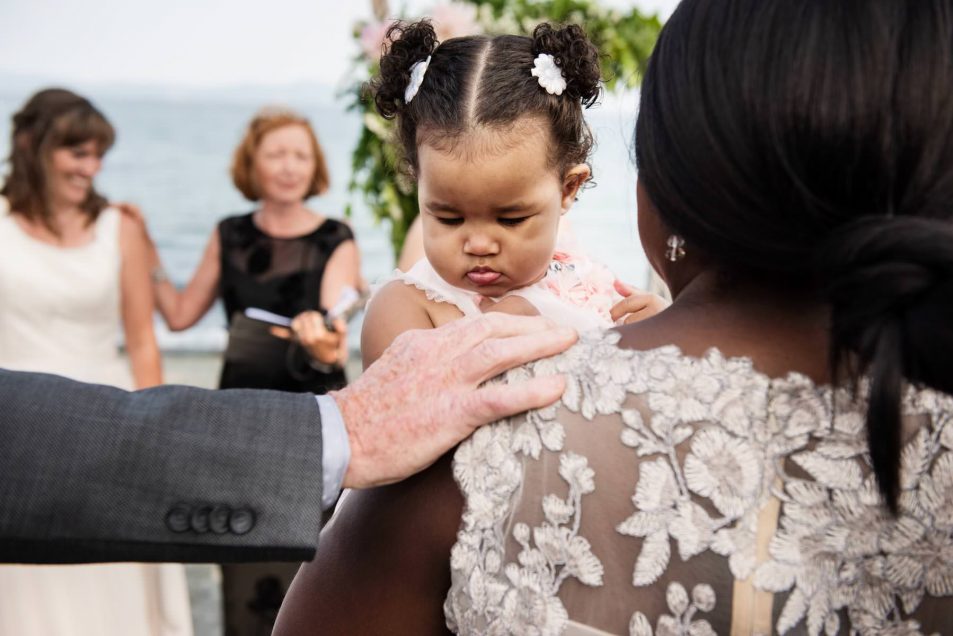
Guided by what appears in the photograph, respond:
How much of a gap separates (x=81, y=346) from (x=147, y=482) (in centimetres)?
318

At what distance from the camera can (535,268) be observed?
2.29 metres

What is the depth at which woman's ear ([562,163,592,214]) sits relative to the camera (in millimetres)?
2408

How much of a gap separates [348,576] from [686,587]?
0.47m

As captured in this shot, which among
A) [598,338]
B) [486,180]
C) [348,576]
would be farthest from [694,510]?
[486,180]

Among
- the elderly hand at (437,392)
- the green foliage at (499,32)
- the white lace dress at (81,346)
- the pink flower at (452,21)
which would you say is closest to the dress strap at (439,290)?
the elderly hand at (437,392)

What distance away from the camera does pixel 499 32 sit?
415cm

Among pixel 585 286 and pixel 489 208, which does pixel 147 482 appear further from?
pixel 585 286

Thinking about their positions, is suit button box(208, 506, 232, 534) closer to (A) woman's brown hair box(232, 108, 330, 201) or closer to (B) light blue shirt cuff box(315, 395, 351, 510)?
(B) light blue shirt cuff box(315, 395, 351, 510)

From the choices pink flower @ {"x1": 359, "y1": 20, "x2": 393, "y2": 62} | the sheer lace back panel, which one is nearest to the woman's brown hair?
the sheer lace back panel

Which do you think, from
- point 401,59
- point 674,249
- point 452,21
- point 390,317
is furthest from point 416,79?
point 452,21

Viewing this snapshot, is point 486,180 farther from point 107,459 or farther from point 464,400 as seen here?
point 107,459

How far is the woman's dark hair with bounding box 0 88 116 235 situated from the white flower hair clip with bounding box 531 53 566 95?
8.87 feet

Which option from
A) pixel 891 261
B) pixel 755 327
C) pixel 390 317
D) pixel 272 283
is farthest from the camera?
pixel 272 283

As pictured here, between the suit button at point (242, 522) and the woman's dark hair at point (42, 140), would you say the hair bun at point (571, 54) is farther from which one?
the woman's dark hair at point (42, 140)
